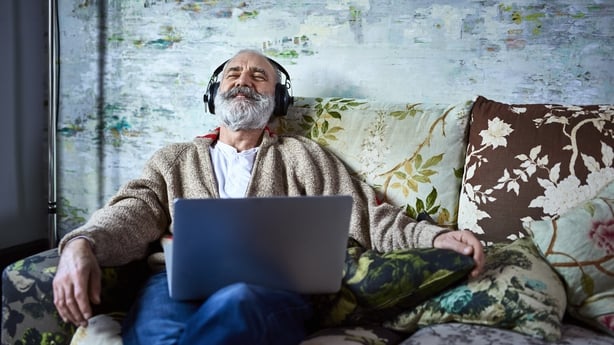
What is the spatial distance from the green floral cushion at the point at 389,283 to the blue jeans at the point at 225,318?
0.08 metres

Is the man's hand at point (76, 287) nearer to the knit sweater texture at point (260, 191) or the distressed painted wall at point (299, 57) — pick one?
the knit sweater texture at point (260, 191)

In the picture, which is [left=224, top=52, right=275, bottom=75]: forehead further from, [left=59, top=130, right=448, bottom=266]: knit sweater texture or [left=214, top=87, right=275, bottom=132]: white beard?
[left=59, top=130, right=448, bottom=266]: knit sweater texture

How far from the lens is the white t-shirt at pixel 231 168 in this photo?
1655 mm

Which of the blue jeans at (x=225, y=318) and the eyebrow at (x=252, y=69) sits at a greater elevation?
the eyebrow at (x=252, y=69)

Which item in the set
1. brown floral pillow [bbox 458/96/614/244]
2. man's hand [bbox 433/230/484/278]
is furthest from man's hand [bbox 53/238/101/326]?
brown floral pillow [bbox 458/96/614/244]

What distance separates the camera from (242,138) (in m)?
1.77

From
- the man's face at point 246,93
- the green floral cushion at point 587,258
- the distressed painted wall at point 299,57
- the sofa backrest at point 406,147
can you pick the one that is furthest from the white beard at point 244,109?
the green floral cushion at point 587,258

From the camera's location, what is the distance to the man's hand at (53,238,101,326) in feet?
3.71

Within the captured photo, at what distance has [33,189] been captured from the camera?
2.43m

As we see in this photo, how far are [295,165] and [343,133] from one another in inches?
7.4

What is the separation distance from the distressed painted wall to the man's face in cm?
32

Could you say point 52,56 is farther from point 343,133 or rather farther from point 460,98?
point 460,98

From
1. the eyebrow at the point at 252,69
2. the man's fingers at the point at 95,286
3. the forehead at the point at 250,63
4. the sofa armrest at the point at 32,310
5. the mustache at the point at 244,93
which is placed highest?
the forehead at the point at 250,63

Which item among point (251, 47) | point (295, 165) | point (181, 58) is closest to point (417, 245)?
point (295, 165)
